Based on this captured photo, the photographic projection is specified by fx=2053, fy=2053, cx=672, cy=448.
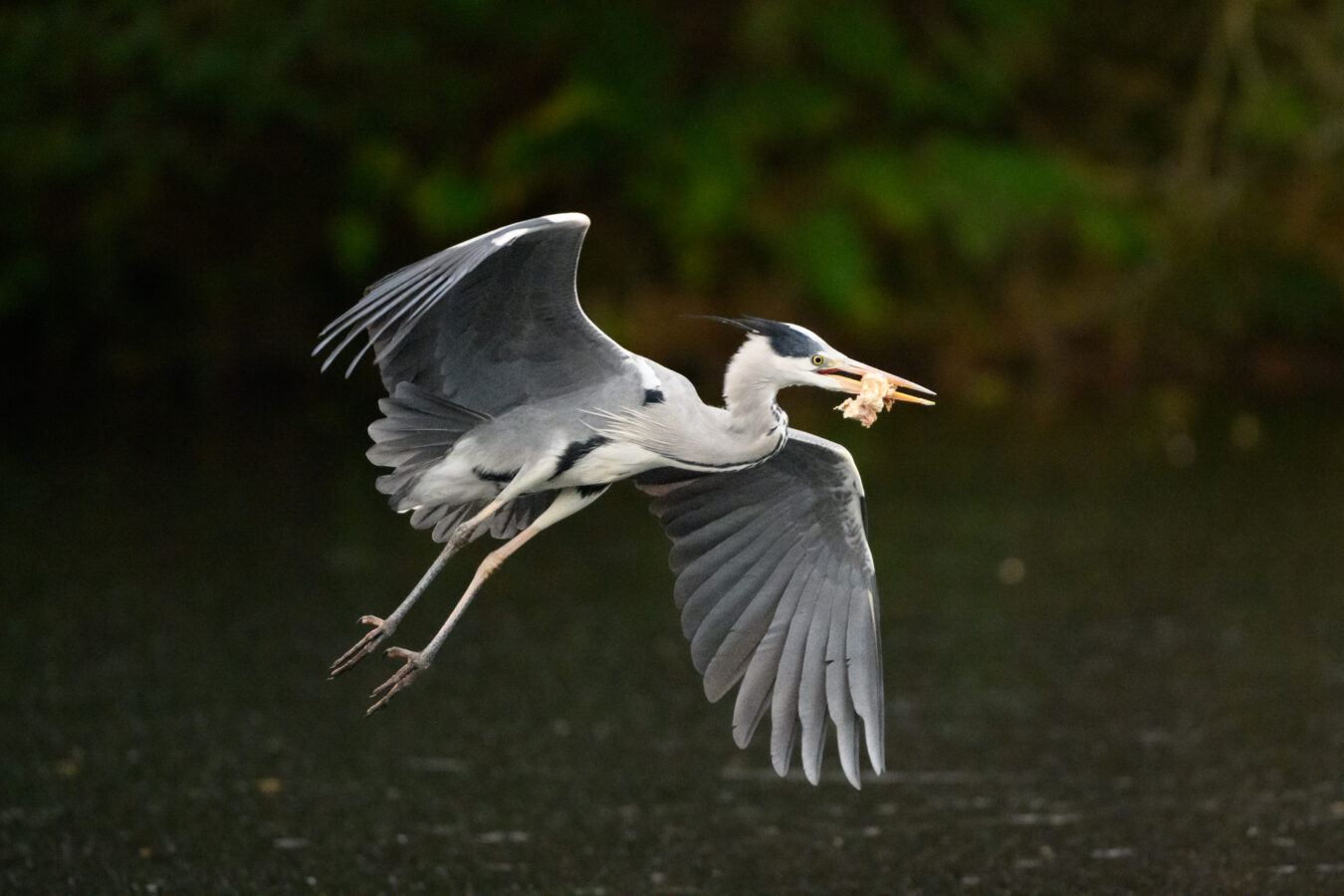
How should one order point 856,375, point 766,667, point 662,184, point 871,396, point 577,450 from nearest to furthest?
point 871,396
point 856,375
point 577,450
point 766,667
point 662,184

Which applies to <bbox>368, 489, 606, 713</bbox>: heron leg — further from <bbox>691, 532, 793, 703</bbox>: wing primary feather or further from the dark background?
the dark background

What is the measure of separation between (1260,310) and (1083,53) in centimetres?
358

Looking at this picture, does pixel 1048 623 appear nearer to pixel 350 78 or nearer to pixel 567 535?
pixel 567 535

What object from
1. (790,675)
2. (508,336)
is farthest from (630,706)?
(508,336)

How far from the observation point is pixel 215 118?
18219 mm

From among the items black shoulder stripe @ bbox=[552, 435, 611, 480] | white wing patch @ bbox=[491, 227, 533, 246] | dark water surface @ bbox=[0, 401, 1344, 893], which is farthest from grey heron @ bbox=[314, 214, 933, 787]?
dark water surface @ bbox=[0, 401, 1344, 893]

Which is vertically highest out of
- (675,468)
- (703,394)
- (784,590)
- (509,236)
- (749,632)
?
(703,394)

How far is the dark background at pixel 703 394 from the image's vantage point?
6.76 m

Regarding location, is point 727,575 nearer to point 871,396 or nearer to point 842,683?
point 842,683

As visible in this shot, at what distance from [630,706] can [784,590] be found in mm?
2090

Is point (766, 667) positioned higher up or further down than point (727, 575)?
further down

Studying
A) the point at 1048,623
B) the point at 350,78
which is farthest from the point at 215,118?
the point at 1048,623

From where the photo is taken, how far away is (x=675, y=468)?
626 centimetres

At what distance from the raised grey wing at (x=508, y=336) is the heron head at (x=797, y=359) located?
1.57 feet
